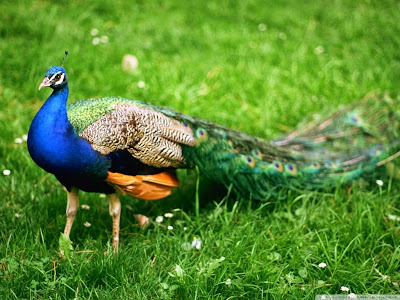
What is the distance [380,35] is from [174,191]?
3.85 meters

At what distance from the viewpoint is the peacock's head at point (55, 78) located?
2698 millimetres

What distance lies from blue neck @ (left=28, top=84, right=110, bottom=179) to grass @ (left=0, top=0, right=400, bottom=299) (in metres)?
0.50

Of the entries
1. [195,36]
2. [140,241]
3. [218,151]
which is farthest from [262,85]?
[140,241]

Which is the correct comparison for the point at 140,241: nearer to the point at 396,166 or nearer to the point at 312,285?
the point at 312,285

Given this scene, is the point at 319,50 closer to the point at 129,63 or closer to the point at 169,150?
the point at 129,63

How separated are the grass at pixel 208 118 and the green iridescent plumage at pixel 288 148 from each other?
0.15 metres

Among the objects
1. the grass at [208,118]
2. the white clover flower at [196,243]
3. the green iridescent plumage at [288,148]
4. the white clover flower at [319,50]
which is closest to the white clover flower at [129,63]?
the grass at [208,118]

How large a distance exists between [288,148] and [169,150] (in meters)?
1.13

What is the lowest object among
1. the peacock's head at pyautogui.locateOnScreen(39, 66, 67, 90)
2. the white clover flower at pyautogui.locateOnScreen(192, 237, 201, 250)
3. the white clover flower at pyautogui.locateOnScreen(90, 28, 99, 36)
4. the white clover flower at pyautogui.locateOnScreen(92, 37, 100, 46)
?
the white clover flower at pyautogui.locateOnScreen(192, 237, 201, 250)

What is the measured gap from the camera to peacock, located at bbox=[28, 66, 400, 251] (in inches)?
108

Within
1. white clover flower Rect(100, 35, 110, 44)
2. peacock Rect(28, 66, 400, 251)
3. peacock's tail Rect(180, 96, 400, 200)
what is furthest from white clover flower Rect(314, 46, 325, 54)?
white clover flower Rect(100, 35, 110, 44)

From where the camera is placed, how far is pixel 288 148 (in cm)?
386

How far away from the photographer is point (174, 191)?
3760 millimetres

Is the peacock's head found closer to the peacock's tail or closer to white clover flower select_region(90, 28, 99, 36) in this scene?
the peacock's tail
